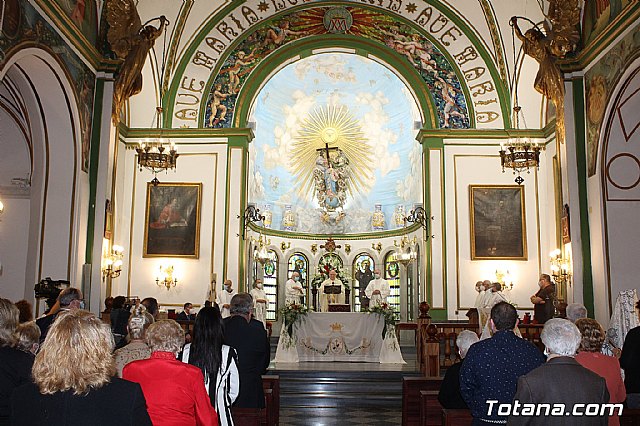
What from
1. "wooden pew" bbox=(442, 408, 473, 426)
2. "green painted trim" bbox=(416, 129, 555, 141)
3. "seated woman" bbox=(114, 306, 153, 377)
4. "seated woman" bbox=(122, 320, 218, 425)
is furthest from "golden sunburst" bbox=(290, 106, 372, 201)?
"seated woman" bbox=(122, 320, 218, 425)

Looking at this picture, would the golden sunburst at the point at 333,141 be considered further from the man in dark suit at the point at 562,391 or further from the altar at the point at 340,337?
the man in dark suit at the point at 562,391

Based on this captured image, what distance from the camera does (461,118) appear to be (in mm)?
17484

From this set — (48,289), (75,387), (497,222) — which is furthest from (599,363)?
(497,222)

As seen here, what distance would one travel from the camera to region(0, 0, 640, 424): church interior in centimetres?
1105

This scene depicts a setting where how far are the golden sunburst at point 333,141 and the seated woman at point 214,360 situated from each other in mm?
19797

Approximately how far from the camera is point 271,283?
2348 centimetres

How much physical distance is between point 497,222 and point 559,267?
286cm

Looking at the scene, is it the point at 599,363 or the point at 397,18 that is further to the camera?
the point at 397,18

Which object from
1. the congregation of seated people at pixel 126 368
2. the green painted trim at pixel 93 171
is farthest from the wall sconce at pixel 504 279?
the congregation of seated people at pixel 126 368

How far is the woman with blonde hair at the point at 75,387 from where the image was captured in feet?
7.50

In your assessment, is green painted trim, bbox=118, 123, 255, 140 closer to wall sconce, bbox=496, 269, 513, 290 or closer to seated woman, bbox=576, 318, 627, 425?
wall sconce, bbox=496, 269, 513, 290

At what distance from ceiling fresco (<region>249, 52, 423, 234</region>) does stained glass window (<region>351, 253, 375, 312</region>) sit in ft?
3.59

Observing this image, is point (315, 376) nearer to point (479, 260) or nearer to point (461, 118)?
point (479, 260)

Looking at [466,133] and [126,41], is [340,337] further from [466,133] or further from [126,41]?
[126,41]
